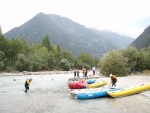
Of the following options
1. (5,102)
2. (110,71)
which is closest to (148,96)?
(5,102)

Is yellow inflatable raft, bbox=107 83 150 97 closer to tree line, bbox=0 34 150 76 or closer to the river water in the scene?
the river water

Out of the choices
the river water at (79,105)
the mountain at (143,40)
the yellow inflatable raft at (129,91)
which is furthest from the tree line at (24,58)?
the yellow inflatable raft at (129,91)

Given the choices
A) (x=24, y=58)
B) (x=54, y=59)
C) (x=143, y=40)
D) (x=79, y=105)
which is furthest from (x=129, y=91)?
(x=143, y=40)

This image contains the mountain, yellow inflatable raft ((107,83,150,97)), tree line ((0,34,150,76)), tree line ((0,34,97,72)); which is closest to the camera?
yellow inflatable raft ((107,83,150,97))

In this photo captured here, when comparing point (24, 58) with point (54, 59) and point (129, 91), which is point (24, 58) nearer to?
point (54, 59)

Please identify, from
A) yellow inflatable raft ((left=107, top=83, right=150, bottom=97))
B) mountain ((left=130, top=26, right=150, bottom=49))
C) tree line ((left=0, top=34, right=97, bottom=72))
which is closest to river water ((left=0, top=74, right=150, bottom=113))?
yellow inflatable raft ((left=107, top=83, right=150, bottom=97))

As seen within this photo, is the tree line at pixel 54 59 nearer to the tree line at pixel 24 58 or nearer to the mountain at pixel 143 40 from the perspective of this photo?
the tree line at pixel 24 58

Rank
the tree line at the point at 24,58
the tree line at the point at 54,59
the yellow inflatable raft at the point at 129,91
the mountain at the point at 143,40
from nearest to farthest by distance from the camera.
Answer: the yellow inflatable raft at the point at 129,91 < the tree line at the point at 54,59 < the tree line at the point at 24,58 < the mountain at the point at 143,40

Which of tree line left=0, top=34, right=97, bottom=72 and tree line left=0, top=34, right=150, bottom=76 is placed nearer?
tree line left=0, top=34, right=150, bottom=76

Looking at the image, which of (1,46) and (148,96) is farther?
(1,46)

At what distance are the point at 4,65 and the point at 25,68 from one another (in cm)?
951

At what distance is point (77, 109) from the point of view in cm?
2681

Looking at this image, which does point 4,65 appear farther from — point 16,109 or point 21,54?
point 16,109

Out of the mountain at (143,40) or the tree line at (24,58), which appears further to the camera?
the mountain at (143,40)
